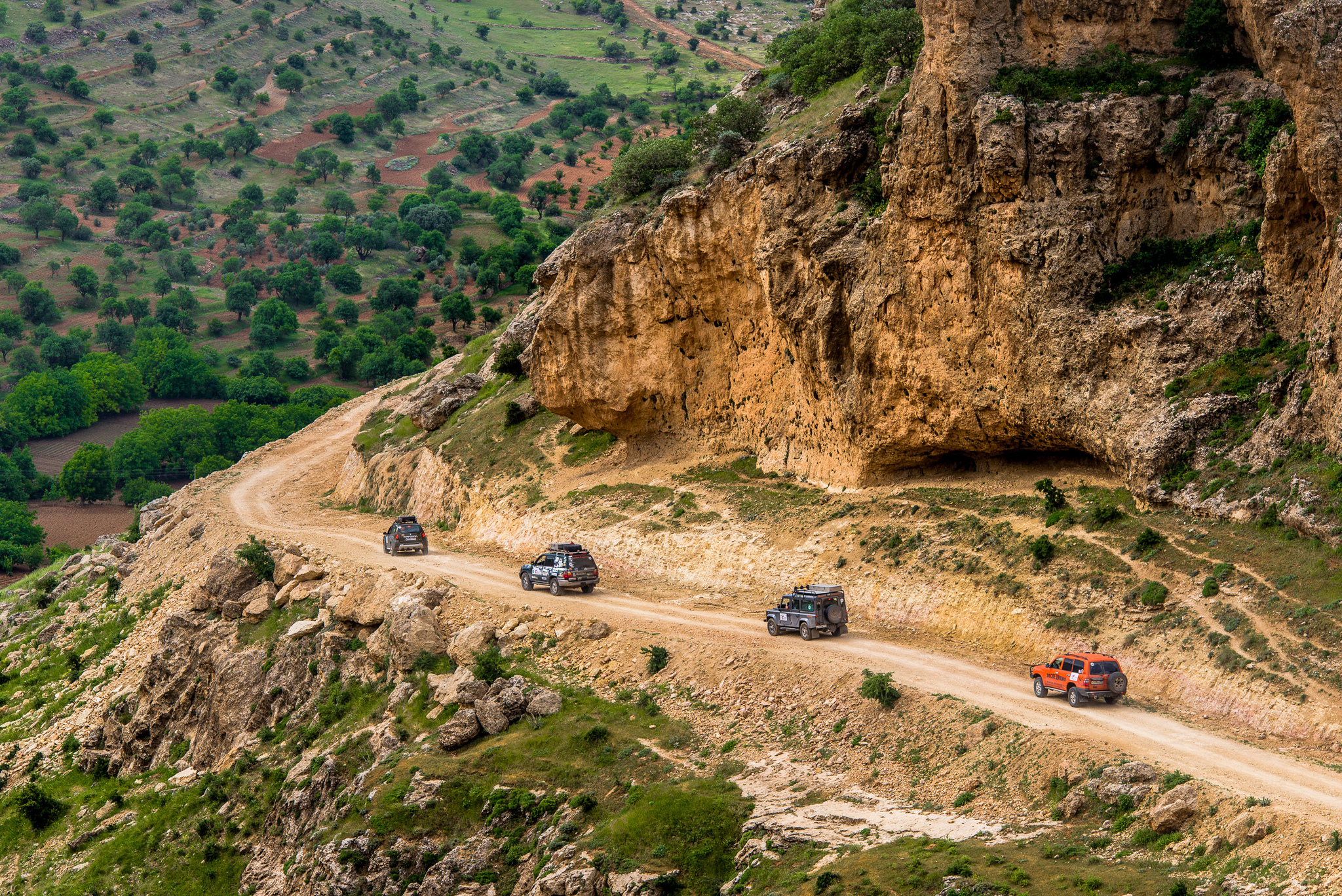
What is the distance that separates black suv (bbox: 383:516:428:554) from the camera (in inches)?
2050

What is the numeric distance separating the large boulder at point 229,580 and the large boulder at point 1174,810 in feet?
141

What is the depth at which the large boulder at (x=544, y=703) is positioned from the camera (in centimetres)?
3412

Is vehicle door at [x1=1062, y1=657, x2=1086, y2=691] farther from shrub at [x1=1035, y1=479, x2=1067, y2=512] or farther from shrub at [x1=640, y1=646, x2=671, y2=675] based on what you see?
shrub at [x1=640, y1=646, x2=671, y2=675]

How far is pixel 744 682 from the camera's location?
1293 inches

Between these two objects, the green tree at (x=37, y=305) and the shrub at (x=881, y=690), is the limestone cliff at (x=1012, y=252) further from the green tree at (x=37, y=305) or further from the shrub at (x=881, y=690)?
the green tree at (x=37, y=305)

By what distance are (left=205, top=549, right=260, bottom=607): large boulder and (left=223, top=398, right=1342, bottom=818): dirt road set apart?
3.84 metres

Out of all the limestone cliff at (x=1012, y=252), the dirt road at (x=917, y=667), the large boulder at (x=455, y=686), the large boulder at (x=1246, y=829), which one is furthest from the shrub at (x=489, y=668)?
the large boulder at (x=1246, y=829)

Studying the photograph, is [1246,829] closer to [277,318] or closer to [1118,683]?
[1118,683]

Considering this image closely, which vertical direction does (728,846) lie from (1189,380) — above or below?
below

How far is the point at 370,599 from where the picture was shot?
44531 mm

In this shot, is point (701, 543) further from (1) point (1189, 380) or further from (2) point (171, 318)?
(2) point (171, 318)

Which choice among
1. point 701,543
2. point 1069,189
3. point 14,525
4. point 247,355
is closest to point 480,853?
point 701,543

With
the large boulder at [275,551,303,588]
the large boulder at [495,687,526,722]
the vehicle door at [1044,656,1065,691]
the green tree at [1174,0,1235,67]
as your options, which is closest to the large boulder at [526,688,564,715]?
the large boulder at [495,687,526,722]

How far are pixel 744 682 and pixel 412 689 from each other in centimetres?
1278
